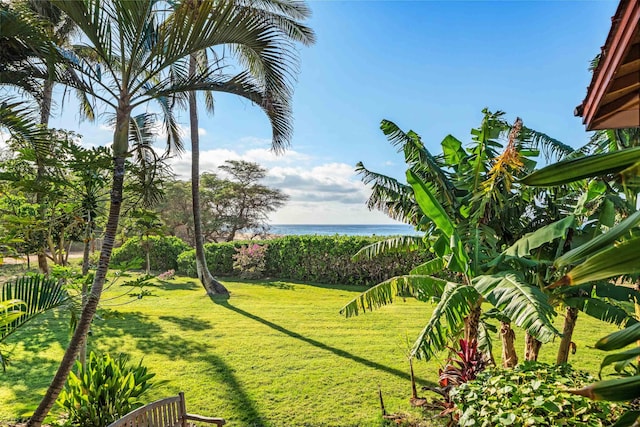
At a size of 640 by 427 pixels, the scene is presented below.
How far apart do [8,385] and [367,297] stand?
16.9ft

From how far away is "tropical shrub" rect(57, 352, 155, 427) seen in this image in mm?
3367

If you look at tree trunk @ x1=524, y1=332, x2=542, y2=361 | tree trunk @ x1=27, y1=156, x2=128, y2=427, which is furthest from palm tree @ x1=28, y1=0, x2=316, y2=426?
tree trunk @ x1=524, y1=332, x2=542, y2=361

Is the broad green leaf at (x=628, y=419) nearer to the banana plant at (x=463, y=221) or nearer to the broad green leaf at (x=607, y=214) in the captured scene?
the banana plant at (x=463, y=221)

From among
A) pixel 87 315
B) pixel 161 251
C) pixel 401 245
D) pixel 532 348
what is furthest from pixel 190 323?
pixel 161 251

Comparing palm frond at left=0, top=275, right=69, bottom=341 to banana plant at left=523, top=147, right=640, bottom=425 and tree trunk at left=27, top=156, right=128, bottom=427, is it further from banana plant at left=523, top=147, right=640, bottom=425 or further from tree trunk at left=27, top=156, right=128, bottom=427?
banana plant at left=523, top=147, right=640, bottom=425

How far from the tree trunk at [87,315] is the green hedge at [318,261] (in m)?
9.46

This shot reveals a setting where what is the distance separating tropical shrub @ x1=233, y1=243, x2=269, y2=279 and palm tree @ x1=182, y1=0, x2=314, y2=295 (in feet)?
8.95

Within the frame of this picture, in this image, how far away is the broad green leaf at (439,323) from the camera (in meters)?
3.32

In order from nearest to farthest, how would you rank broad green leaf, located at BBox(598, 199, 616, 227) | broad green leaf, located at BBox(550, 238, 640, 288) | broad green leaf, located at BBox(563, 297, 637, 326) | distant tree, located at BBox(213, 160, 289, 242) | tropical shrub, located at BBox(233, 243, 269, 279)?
broad green leaf, located at BBox(550, 238, 640, 288) → broad green leaf, located at BBox(563, 297, 637, 326) → broad green leaf, located at BBox(598, 199, 616, 227) → tropical shrub, located at BBox(233, 243, 269, 279) → distant tree, located at BBox(213, 160, 289, 242)

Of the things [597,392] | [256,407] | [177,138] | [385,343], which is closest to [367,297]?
[256,407]

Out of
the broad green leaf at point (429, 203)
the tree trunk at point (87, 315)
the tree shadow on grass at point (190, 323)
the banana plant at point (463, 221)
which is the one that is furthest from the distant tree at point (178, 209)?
the broad green leaf at point (429, 203)

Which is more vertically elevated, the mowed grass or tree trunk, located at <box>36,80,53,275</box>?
tree trunk, located at <box>36,80,53,275</box>

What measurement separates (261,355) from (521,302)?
458 centimetres

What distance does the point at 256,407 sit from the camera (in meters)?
4.41
